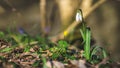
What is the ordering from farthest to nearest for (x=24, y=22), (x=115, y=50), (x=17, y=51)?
(x=24, y=22) → (x=115, y=50) → (x=17, y=51)

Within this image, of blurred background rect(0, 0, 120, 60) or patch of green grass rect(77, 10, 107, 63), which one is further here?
blurred background rect(0, 0, 120, 60)

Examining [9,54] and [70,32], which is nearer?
[9,54]

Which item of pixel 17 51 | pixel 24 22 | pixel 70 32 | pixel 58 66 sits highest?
Answer: pixel 24 22

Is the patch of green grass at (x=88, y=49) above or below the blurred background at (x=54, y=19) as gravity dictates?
below

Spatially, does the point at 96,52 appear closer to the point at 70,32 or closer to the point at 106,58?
the point at 106,58

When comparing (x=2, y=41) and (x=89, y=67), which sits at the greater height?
(x=2, y=41)

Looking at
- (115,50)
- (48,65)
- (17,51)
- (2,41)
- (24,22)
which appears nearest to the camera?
(48,65)

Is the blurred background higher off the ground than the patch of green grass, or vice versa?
the blurred background

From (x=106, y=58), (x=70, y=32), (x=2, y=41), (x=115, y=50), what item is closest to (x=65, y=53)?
(x=106, y=58)

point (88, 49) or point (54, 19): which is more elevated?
point (54, 19)

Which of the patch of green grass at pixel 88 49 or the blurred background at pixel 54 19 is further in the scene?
the blurred background at pixel 54 19

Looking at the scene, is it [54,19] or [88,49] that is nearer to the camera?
[88,49]
